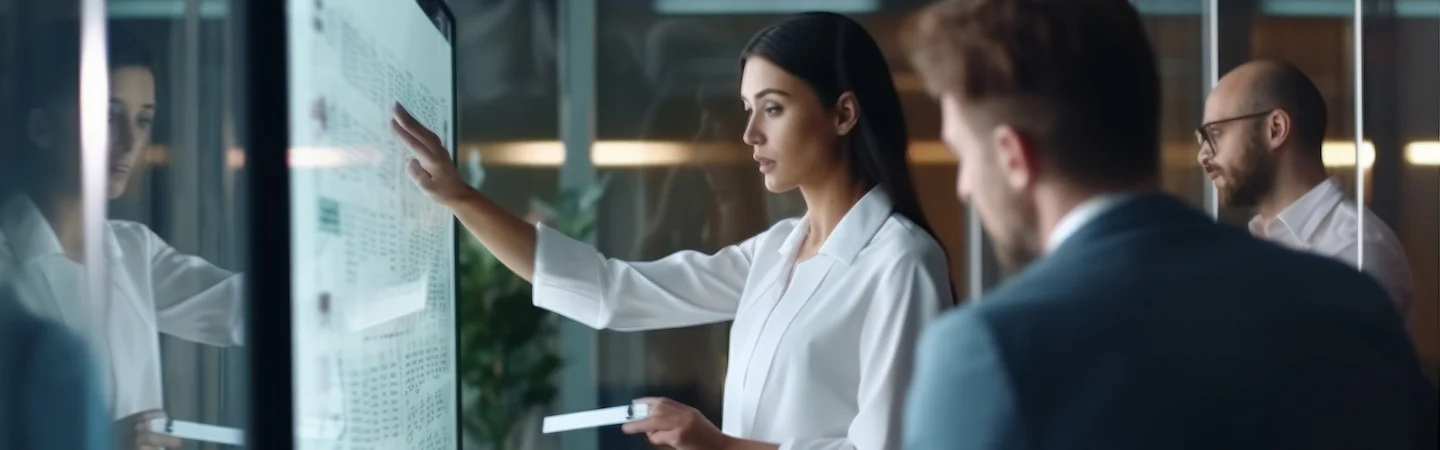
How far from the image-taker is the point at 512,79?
4.52 meters

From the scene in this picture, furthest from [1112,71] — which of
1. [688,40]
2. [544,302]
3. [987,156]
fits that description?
[688,40]

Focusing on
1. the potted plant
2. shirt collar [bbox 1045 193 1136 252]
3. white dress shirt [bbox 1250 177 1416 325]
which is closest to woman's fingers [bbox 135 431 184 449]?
shirt collar [bbox 1045 193 1136 252]

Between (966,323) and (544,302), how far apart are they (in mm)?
1390

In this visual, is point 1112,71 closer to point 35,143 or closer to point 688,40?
point 35,143

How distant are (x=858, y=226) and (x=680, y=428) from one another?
1.38ft

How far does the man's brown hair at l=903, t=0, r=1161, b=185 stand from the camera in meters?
0.96

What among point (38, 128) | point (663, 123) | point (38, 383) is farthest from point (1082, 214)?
point (663, 123)

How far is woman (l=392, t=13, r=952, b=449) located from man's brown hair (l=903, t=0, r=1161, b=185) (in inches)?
30.3

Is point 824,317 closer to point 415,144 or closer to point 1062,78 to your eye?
point 415,144

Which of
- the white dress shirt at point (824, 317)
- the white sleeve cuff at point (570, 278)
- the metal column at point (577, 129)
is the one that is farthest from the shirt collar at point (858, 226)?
the metal column at point (577, 129)

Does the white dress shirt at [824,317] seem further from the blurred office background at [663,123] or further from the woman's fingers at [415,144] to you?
the blurred office background at [663,123]

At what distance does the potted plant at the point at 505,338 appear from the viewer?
4340mm

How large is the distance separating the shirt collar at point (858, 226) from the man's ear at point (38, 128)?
1.11 m

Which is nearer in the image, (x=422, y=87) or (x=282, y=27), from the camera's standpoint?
(x=282, y=27)
